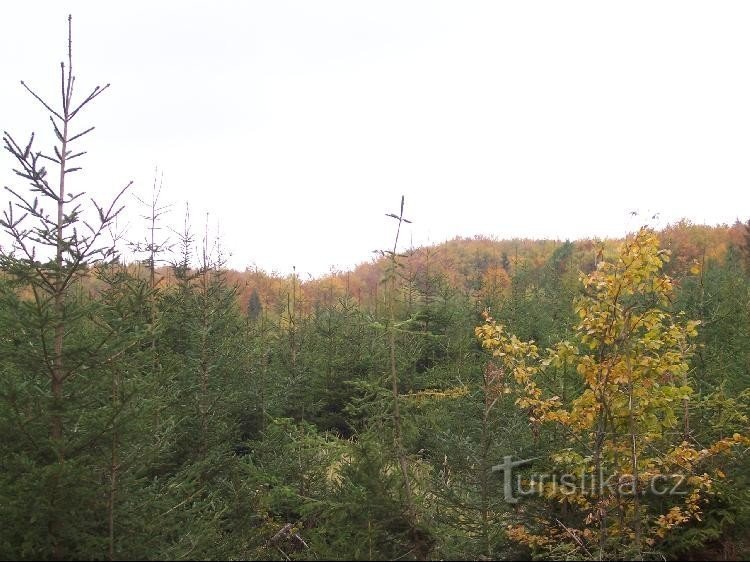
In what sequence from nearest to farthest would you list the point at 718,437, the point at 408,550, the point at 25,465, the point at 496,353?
the point at 25,465, the point at 408,550, the point at 496,353, the point at 718,437

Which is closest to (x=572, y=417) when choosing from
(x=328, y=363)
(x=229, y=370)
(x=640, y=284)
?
(x=640, y=284)

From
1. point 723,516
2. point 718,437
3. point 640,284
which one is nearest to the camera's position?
point 640,284

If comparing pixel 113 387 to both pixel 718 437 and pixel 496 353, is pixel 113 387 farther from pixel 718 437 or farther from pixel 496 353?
pixel 718 437

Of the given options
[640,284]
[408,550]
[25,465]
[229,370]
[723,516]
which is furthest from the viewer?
[229,370]

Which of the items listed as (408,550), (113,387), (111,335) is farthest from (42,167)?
(408,550)

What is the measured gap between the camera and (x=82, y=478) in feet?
14.1

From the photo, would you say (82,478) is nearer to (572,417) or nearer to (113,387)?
(113,387)

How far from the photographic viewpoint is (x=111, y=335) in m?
4.86

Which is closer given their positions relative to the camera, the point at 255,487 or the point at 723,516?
the point at 723,516

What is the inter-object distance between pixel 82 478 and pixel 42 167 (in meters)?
2.76

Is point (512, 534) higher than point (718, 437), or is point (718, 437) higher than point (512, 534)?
point (718, 437)

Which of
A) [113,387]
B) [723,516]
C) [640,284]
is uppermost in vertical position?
[640,284]

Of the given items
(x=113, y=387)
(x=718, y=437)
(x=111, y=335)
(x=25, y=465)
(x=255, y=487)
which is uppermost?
(x=111, y=335)

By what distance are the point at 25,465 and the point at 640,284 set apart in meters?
5.75
